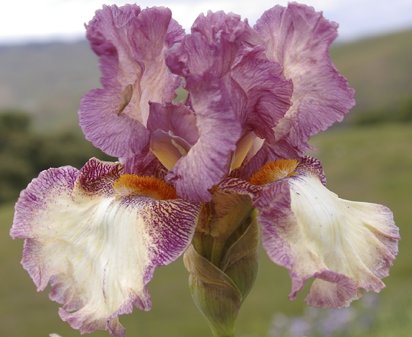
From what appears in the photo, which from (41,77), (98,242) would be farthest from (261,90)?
(41,77)

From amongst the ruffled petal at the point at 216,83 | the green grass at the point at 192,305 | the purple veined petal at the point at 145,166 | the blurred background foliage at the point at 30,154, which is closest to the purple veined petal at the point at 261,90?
the ruffled petal at the point at 216,83

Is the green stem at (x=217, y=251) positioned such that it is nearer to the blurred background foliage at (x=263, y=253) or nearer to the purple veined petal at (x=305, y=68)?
the purple veined petal at (x=305, y=68)

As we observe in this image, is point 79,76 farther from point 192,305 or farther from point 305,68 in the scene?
point 305,68

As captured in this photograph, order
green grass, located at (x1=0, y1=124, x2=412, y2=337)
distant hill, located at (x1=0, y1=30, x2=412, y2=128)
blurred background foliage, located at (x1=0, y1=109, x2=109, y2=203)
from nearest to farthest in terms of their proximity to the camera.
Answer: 1. green grass, located at (x1=0, y1=124, x2=412, y2=337)
2. blurred background foliage, located at (x1=0, y1=109, x2=109, y2=203)
3. distant hill, located at (x1=0, y1=30, x2=412, y2=128)

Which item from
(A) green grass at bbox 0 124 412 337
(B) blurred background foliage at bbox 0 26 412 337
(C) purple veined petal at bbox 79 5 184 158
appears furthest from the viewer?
(B) blurred background foliage at bbox 0 26 412 337

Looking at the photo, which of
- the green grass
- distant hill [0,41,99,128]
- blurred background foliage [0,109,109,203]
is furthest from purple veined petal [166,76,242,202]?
distant hill [0,41,99,128]

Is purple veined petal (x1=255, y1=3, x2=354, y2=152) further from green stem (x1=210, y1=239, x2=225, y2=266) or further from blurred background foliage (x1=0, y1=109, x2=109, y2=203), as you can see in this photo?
blurred background foliage (x1=0, y1=109, x2=109, y2=203)

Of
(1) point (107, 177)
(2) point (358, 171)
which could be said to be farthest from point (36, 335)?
(2) point (358, 171)
